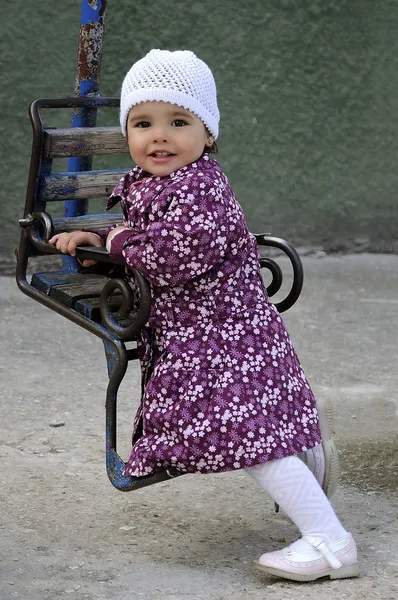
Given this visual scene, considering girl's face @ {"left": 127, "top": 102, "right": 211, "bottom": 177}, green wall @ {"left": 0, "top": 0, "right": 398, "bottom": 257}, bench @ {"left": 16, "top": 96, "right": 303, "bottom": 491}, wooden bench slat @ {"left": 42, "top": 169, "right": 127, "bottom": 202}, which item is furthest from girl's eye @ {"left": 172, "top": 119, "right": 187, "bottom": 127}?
green wall @ {"left": 0, "top": 0, "right": 398, "bottom": 257}

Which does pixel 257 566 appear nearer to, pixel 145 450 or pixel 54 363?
pixel 145 450

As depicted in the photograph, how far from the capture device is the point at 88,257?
2951 millimetres

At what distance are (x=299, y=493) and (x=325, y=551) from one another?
0.15 metres

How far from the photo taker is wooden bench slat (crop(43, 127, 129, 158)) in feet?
11.0

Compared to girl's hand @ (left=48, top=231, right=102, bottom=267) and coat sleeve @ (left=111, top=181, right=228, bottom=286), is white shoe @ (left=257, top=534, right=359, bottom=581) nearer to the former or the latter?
coat sleeve @ (left=111, top=181, right=228, bottom=286)

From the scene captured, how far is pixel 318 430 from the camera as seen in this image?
2947mm

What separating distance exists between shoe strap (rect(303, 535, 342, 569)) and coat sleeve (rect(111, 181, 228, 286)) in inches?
26.9

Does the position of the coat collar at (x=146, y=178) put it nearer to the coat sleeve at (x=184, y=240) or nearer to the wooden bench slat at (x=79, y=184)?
the coat sleeve at (x=184, y=240)

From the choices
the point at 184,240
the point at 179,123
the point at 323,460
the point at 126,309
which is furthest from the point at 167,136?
the point at 323,460

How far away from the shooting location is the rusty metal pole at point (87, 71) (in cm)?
367

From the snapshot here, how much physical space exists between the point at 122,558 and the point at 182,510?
0.38 meters

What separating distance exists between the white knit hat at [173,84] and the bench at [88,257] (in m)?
0.38

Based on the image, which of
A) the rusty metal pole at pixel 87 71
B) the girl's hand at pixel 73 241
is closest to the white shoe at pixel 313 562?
the girl's hand at pixel 73 241

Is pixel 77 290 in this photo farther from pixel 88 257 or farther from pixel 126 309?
pixel 126 309
